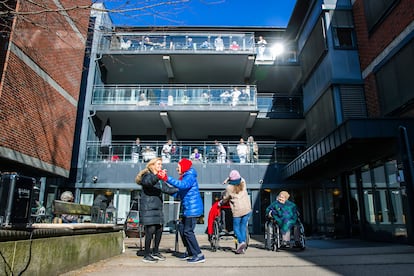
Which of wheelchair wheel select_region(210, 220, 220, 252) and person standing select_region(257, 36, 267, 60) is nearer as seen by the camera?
wheelchair wheel select_region(210, 220, 220, 252)

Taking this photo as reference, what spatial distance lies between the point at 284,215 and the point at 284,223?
17cm

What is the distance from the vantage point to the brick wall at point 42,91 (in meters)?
10.3

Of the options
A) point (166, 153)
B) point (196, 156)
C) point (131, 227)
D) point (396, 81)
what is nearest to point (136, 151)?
point (166, 153)

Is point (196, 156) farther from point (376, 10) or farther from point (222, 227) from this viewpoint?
point (376, 10)

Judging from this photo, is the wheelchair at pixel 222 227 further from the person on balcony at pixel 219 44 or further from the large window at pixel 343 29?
the person on balcony at pixel 219 44

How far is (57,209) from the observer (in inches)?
263

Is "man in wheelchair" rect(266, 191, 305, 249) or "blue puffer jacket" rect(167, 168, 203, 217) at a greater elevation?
"blue puffer jacket" rect(167, 168, 203, 217)

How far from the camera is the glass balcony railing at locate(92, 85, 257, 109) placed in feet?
59.2

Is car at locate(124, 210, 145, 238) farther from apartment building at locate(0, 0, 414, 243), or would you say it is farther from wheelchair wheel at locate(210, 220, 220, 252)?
wheelchair wheel at locate(210, 220, 220, 252)

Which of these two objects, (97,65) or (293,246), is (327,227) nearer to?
(293,246)

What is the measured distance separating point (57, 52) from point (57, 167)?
494 centimetres

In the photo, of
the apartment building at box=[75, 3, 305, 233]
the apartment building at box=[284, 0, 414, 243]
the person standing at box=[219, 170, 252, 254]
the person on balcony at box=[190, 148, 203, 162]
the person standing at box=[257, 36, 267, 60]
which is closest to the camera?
the person standing at box=[219, 170, 252, 254]

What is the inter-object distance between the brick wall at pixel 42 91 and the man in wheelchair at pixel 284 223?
25.9 ft

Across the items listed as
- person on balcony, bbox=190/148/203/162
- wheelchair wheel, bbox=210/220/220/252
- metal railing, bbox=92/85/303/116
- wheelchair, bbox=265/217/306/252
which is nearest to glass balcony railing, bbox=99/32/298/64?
metal railing, bbox=92/85/303/116
